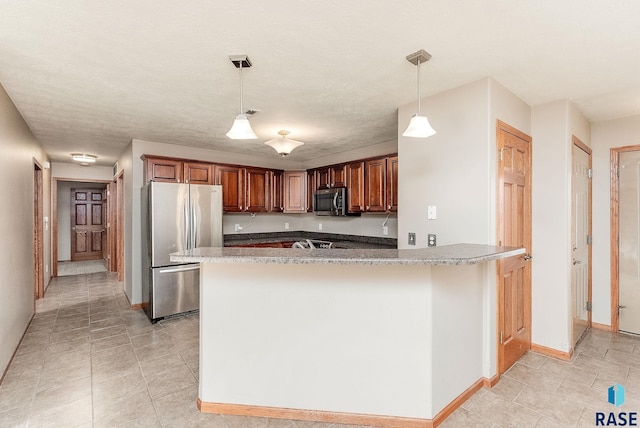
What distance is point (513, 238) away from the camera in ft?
9.27

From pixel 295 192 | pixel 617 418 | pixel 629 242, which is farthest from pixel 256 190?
pixel 629 242

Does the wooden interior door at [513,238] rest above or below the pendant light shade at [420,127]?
below

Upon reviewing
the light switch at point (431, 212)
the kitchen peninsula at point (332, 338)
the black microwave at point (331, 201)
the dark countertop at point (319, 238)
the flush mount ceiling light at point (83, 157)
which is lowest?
the kitchen peninsula at point (332, 338)

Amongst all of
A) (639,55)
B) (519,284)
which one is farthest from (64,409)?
(639,55)

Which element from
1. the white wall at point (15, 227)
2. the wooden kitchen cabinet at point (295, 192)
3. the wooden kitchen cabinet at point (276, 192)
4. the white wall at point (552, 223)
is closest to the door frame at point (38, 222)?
the white wall at point (15, 227)

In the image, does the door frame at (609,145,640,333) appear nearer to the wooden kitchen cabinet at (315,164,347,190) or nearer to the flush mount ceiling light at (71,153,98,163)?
the wooden kitchen cabinet at (315,164,347,190)

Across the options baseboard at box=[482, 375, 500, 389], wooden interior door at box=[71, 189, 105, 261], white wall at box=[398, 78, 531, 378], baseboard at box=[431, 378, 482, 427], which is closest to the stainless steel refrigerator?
white wall at box=[398, 78, 531, 378]

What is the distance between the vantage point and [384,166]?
14.0 ft

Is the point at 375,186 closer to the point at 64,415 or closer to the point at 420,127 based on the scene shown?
the point at 420,127

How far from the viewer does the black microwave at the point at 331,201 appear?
4.84 meters

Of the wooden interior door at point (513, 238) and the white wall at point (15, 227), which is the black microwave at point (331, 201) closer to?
the wooden interior door at point (513, 238)

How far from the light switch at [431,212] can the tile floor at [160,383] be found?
55.2 inches

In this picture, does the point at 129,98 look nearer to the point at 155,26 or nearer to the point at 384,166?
the point at 155,26

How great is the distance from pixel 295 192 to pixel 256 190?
72 centimetres
